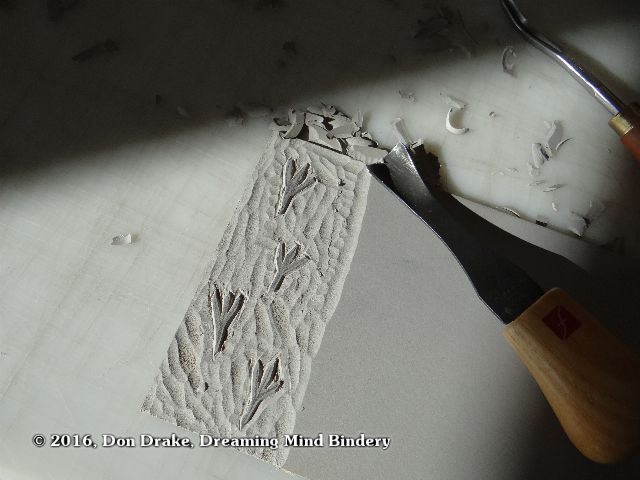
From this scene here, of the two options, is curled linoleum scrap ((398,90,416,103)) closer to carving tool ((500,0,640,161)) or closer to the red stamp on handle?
carving tool ((500,0,640,161))

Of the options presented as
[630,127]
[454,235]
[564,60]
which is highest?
[564,60]

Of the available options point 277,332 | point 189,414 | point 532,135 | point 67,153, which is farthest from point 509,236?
point 67,153

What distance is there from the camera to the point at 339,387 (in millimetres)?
552

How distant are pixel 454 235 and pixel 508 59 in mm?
266

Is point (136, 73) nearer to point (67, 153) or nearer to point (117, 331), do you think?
point (67, 153)

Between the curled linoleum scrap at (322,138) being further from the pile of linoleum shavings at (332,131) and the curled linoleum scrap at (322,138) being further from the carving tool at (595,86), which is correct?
the carving tool at (595,86)

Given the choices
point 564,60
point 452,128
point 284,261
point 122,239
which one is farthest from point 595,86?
point 122,239

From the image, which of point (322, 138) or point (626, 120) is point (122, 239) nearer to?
point (322, 138)

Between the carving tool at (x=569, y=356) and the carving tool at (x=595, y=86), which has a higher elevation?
the carving tool at (x=595, y=86)

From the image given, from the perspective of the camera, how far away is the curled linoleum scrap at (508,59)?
26.8 inches

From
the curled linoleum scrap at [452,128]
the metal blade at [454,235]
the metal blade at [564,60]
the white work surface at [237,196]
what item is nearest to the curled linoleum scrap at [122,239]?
the white work surface at [237,196]

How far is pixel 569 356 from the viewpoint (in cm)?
49

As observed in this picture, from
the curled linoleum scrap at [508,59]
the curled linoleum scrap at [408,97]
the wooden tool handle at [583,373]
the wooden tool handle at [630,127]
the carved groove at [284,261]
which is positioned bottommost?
the wooden tool handle at [583,373]

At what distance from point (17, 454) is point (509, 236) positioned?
51 centimetres
